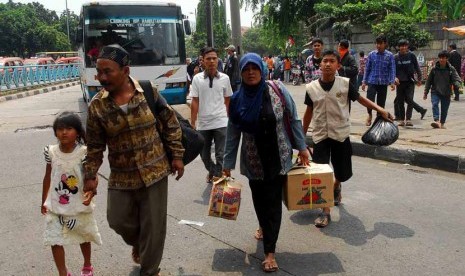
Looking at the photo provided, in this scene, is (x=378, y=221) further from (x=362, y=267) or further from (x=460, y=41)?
(x=460, y=41)

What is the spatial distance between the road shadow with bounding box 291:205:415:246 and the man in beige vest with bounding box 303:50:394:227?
125 mm

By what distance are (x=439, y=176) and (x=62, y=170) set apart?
4.65 m

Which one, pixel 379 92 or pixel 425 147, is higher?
pixel 379 92

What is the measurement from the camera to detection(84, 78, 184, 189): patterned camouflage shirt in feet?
9.13

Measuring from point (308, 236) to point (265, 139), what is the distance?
3.71 feet

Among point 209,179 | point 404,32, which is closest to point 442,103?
point 209,179

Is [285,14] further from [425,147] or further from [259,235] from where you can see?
[259,235]

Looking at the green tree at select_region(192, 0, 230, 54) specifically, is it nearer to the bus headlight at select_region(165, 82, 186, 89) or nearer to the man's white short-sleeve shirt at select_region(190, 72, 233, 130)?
the bus headlight at select_region(165, 82, 186, 89)

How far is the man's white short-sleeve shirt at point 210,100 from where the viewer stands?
5.35 metres

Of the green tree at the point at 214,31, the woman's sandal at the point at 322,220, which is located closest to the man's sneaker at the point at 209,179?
the woman's sandal at the point at 322,220

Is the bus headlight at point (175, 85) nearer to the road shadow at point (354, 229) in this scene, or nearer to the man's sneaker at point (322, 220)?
the road shadow at point (354, 229)

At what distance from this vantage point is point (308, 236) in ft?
13.1

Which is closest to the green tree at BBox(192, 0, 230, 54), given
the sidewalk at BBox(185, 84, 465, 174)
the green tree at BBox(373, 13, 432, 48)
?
the green tree at BBox(373, 13, 432, 48)

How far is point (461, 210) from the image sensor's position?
4.52 metres
